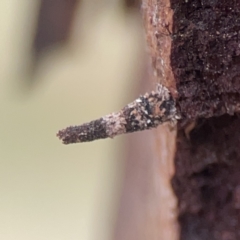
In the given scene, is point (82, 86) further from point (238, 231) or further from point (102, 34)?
point (238, 231)

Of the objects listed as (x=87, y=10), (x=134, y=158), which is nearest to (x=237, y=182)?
(x=134, y=158)

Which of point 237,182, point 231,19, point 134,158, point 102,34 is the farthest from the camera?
point 102,34

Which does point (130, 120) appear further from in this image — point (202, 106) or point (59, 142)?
point (59, 142)

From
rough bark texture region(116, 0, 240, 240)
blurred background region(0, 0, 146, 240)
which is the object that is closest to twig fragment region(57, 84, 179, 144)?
rough bark texture region(116, 0, 240, 240)

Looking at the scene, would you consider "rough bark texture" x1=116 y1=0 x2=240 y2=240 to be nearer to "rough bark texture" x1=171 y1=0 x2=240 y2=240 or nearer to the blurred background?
"rough bark texture" x1=171 y1=0 x2=240 y2=240

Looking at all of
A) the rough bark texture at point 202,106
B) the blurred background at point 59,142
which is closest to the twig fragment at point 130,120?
the rough bark texture at point 202,106

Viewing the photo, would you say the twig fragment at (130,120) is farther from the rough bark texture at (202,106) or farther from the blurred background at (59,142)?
the blurred background at (59,142)

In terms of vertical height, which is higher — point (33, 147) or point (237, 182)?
point (33, 147)
